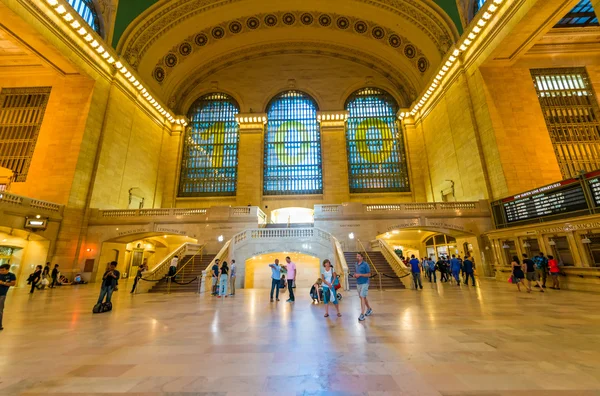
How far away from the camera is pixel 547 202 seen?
1078 centimetres

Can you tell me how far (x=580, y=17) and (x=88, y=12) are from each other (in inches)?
1146

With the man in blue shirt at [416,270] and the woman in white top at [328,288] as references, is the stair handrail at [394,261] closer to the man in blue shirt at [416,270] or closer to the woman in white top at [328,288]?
the man in blue shirt at [416,270]

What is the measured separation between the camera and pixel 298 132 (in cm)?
2300

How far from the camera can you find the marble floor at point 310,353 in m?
2.28

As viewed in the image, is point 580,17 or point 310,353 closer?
point 310,353

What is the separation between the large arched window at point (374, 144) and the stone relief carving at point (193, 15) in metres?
6.17

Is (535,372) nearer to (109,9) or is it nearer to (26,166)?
(26,166)

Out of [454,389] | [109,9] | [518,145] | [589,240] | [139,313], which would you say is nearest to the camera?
[454,389]

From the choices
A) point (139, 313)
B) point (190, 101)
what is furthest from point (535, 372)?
point (190, 101)

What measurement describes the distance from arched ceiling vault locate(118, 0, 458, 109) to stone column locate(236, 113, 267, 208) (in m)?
6.44

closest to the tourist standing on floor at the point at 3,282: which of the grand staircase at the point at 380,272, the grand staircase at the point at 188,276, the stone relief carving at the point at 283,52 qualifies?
the grand staircase at the point at 188,276

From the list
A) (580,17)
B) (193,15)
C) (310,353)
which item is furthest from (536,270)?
(193,15)

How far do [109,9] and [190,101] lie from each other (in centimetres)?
829

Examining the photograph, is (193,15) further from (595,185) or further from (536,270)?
(536,270)
